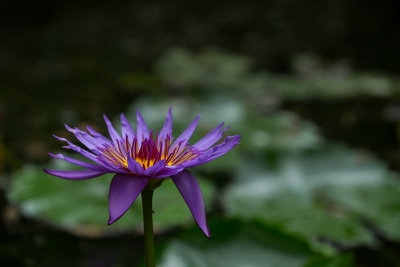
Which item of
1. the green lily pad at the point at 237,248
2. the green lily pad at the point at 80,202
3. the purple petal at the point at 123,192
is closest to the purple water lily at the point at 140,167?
the purple petal at the point at 123,192

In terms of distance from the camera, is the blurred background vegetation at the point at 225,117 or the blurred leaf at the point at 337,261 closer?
the blurred leaf at the point at 337,261

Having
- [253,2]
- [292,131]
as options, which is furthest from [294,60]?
[253,2]

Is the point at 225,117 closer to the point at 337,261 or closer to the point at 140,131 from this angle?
the point at 337,261

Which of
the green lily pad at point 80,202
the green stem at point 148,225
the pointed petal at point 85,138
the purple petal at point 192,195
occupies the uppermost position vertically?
the pointed petal at point 85,138

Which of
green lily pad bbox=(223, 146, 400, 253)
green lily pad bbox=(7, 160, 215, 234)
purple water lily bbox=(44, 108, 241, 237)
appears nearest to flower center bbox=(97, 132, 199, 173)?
purple water lily bbox=(44, 108, 241, 237)

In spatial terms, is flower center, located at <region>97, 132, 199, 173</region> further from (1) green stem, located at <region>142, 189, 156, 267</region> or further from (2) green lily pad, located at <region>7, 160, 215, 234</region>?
(2) green lily pad, located at <region>7, 160, 215, 234</region>

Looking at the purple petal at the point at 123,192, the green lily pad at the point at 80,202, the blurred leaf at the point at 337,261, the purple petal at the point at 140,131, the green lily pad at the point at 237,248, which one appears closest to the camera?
the purple petal at the point at 123,192

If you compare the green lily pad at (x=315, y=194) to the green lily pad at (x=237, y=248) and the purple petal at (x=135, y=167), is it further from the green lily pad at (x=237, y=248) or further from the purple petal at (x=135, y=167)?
the purple petal at (x=135, y=167)

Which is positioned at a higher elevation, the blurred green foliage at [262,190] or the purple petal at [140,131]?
the purple petal at [140,131]
